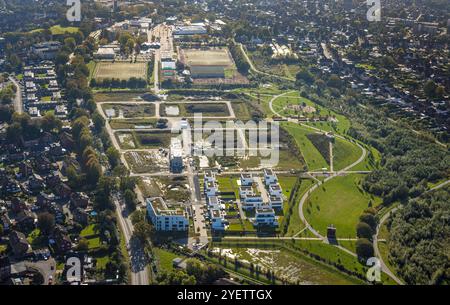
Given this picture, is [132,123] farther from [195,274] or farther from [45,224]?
[195,274]

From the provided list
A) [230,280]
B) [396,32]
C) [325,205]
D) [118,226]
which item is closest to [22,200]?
[118,226]

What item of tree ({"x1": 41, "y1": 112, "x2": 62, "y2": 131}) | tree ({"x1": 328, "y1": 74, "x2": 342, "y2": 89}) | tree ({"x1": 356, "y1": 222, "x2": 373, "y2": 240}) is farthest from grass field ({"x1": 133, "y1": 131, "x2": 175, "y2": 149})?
tree ({"x1": 328, "y1": 74, "x2": 342, "y2": 89})

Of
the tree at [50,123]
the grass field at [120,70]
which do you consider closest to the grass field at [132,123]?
the tree at [50,123]

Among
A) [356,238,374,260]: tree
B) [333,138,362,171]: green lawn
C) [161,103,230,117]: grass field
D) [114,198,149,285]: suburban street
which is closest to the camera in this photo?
[114,198,149,285]: suburban street

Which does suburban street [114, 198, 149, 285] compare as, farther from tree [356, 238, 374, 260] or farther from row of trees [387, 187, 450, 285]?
row of trees [387, 187, 450, 285]

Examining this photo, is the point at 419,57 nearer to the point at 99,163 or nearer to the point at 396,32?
the point at 396,32

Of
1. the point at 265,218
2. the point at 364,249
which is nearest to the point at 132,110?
the point at 265,218
